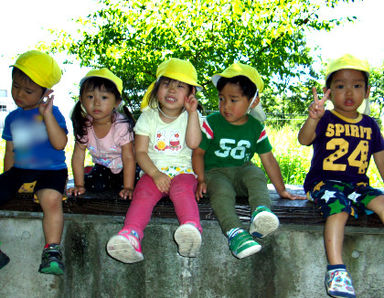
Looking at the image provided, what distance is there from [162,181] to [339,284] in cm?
127

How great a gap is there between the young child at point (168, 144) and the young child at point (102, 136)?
0.18 meters

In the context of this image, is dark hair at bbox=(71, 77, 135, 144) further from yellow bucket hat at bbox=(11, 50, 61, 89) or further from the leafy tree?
the leafy tree

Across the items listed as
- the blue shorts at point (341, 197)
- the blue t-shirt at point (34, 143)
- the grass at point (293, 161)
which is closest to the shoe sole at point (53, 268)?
the blue t-shirt at point (34, 143)

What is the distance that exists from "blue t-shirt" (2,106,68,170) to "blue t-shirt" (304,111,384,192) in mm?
1931

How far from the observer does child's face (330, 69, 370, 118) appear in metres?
2.59

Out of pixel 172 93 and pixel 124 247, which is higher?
Answer: pixel 172 93

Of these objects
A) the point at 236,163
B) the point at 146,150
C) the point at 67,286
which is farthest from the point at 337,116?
the point at 67,286

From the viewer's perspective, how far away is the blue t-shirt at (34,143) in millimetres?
2715

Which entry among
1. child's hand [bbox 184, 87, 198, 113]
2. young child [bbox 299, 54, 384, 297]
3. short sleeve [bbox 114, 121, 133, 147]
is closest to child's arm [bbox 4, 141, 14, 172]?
short sleeve [bbox 114, 121, 133, 147]

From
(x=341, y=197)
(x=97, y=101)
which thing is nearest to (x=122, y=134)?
(x=97, y=101)

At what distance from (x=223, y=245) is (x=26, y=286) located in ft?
5.02

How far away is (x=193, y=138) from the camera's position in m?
2.59

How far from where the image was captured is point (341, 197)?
7.66ft

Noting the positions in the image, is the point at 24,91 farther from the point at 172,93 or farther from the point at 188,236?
the point at 188,236
